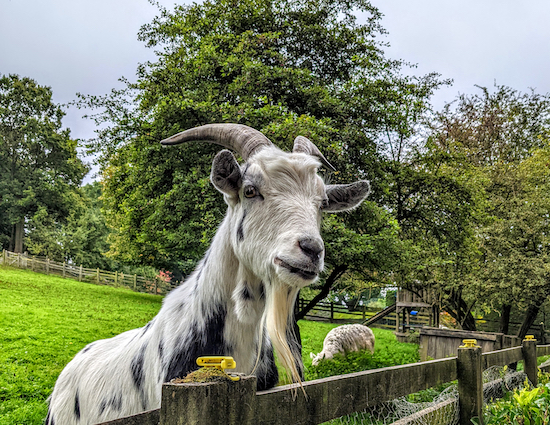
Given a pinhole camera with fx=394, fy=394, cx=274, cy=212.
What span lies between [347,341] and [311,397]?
685 centimetres

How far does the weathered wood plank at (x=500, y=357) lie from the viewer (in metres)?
3.65

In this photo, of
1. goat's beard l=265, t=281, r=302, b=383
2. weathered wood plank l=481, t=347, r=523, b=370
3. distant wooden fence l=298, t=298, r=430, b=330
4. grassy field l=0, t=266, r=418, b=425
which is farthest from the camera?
distant wooden fence l=298, t=298, r=430, b=330

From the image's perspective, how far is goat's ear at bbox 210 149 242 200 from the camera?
6.89 feet

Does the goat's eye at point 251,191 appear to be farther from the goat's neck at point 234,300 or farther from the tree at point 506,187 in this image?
the tree at point 506,187

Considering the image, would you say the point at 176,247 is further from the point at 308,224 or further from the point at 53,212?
the point at 53,212

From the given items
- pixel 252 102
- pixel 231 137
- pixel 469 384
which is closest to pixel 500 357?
pixel 469 384

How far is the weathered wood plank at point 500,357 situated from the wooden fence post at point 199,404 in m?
3.05

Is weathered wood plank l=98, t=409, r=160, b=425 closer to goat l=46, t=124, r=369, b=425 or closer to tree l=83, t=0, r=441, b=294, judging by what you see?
goat l=46, t=124, r=369, b=425

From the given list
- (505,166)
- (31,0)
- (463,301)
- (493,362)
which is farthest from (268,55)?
(463,301)

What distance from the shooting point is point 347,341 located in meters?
8.05

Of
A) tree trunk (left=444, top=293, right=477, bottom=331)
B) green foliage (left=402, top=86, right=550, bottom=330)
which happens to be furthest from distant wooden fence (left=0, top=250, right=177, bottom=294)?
green foliage (left=402, top=86, right=550, bottom=330)

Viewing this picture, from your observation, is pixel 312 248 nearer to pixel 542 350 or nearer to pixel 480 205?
pixel 542 350

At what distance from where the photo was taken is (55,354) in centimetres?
854

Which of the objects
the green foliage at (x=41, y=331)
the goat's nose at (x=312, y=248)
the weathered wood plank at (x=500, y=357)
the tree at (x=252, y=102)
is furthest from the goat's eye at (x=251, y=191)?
the green foliage at (x=41, y=331)
